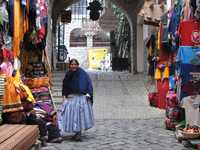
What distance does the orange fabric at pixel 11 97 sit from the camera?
21.8ft

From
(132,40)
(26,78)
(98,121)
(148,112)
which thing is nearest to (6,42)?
(26,78)

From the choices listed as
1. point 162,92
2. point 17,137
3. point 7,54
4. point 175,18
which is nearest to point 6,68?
point 7,54

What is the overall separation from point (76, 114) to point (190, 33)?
2364 millimetres

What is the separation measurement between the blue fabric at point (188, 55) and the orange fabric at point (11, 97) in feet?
10.1

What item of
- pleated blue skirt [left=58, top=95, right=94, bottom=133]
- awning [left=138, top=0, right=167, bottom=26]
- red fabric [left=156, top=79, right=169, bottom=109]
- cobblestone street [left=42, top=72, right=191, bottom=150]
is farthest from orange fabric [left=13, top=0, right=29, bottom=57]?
awning [left=138, top=0, right=167, bottom=26]

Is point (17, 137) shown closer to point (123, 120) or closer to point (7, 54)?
point (7, 54)

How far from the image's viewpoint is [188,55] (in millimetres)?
8828

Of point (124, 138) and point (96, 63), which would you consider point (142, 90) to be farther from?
point (96, 63)

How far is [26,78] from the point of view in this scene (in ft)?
27.6

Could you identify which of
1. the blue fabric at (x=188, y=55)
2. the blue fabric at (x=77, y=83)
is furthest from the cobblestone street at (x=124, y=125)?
the blue fabric at (x=188, y=55)

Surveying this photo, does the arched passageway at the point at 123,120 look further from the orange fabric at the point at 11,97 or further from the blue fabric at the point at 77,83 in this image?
the orange fabric at the point at 11,97

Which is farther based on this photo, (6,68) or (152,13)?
(152,13)

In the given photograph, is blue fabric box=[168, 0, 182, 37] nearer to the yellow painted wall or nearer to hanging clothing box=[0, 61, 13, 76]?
hanging clothing box=[0, 61, 13, 76]

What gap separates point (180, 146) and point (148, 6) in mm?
6694
